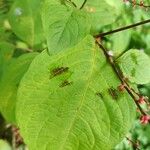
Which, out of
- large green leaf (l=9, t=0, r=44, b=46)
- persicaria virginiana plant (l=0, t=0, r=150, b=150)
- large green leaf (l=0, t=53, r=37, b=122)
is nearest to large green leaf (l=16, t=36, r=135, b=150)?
persicaria virginiana plant (l=0, t=0, r=150, b=150)

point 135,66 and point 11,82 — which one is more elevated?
point 135,66

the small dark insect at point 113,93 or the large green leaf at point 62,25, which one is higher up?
the large green leaf at point 62,25

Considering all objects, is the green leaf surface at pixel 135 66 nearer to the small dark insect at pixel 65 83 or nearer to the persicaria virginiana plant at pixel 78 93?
the persicaria virginiana plant at pixel 78 93

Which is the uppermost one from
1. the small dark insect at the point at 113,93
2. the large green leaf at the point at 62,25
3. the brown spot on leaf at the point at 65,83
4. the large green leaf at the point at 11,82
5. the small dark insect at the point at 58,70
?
the large green leaf at the point at 62,25

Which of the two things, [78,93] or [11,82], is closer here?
[78,93]

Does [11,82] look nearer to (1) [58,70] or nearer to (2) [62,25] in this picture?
(1) [58,70]

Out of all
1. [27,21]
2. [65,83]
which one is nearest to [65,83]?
[65,83]

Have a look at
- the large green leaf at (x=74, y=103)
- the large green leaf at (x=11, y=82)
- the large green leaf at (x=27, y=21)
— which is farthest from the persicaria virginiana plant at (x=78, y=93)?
the large green leaf at (x=27, y=21)

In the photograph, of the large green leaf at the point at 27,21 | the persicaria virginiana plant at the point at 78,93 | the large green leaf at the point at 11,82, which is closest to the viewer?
the persicaria virginiana plant at the point at 78,93

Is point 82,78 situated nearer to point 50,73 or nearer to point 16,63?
point 50,73
